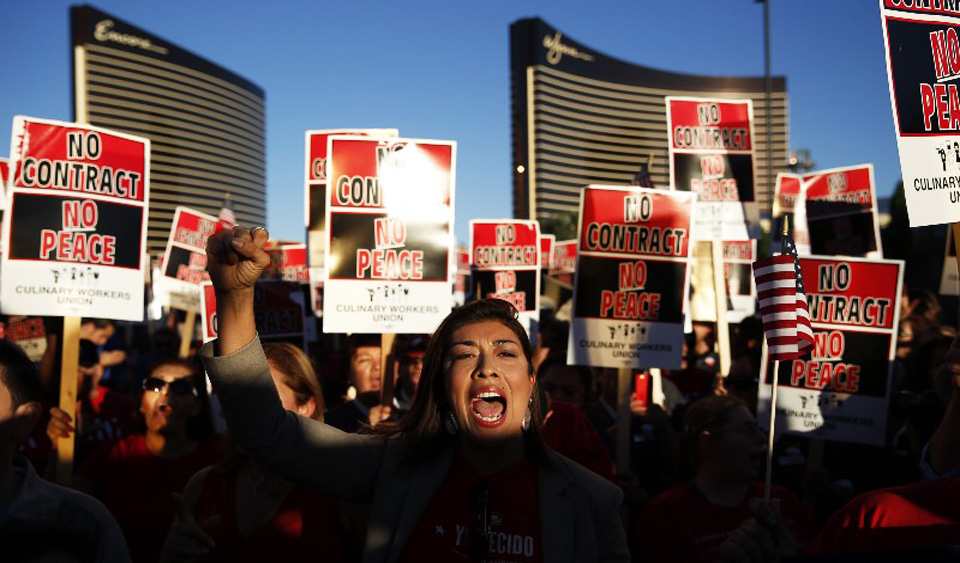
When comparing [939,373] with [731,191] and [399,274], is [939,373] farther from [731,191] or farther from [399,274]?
[731,191]

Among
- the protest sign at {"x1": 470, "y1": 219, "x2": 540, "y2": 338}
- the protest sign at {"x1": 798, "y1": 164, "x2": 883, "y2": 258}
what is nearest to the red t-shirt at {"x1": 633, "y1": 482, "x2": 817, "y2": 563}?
the protest sign at {"x1": 798, "y1": 164, "x2": 883, "y2": 258}

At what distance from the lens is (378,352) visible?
22.2 ft

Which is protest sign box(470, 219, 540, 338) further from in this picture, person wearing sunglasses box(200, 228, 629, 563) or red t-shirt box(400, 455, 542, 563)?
red t-shirt box(400, 455, 542, 563)

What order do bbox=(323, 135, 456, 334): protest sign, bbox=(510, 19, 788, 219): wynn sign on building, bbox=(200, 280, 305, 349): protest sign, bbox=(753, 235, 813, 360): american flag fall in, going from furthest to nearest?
bbox=(510, 19, 788, 219): wynn sign on building → bbox=(200, 280, 305, 349): protest sign → bbox=(323, 135, 456, 334): protest sign → bbox=(753, 235, 813, 360): american flag

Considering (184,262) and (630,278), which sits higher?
(184,262)

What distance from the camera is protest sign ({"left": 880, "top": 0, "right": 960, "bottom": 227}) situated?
3797 millimetres

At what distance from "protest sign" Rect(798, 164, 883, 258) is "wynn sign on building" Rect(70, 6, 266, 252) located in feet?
315

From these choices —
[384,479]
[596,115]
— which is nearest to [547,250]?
[384,479]

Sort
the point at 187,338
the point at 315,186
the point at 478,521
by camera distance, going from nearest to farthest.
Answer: the point at 478,521 < the point at 315,186 < the point at 187,338

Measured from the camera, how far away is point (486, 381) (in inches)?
105

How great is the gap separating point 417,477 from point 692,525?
1652mm

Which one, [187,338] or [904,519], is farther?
[187,338]

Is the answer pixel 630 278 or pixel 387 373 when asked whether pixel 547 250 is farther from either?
pixel 387 373

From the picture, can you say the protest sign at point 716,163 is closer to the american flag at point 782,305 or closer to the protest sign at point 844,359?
the protest sign at point 844,359
